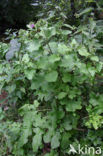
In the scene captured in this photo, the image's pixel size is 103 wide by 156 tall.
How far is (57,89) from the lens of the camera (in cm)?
122

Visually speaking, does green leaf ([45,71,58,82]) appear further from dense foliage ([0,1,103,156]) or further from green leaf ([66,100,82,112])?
green leaf ([66,100,82,112])

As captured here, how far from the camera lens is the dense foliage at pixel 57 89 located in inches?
43.8

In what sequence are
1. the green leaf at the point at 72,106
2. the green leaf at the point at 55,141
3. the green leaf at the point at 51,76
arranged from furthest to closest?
the green leaf at the point at 55,141, the green leaf at the point at 72,106, the green leaf at the point at 51,76

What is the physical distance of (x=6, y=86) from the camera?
5.71ft

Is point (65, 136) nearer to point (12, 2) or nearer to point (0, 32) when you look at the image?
point (12, 2)

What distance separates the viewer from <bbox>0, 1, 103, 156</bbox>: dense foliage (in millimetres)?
1112

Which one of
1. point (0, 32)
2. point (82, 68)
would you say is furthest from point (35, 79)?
point (0, 32)

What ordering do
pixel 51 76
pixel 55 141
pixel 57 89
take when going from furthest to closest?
pixel 55 141, pixel 57 89, pixel 51 76

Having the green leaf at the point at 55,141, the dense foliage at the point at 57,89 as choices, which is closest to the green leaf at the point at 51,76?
the dense foliage at the point at 57,89

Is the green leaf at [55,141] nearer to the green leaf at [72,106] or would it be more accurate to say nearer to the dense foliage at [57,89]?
the dense foliage at [57,89]

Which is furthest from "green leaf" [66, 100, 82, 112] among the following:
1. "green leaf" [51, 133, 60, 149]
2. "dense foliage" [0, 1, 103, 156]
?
"green leaf" [51, 133, 60, 149]


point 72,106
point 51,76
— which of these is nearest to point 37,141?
point 72,106

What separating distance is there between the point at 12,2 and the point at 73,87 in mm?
3650

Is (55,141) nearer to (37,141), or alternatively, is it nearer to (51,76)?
(37,141)
